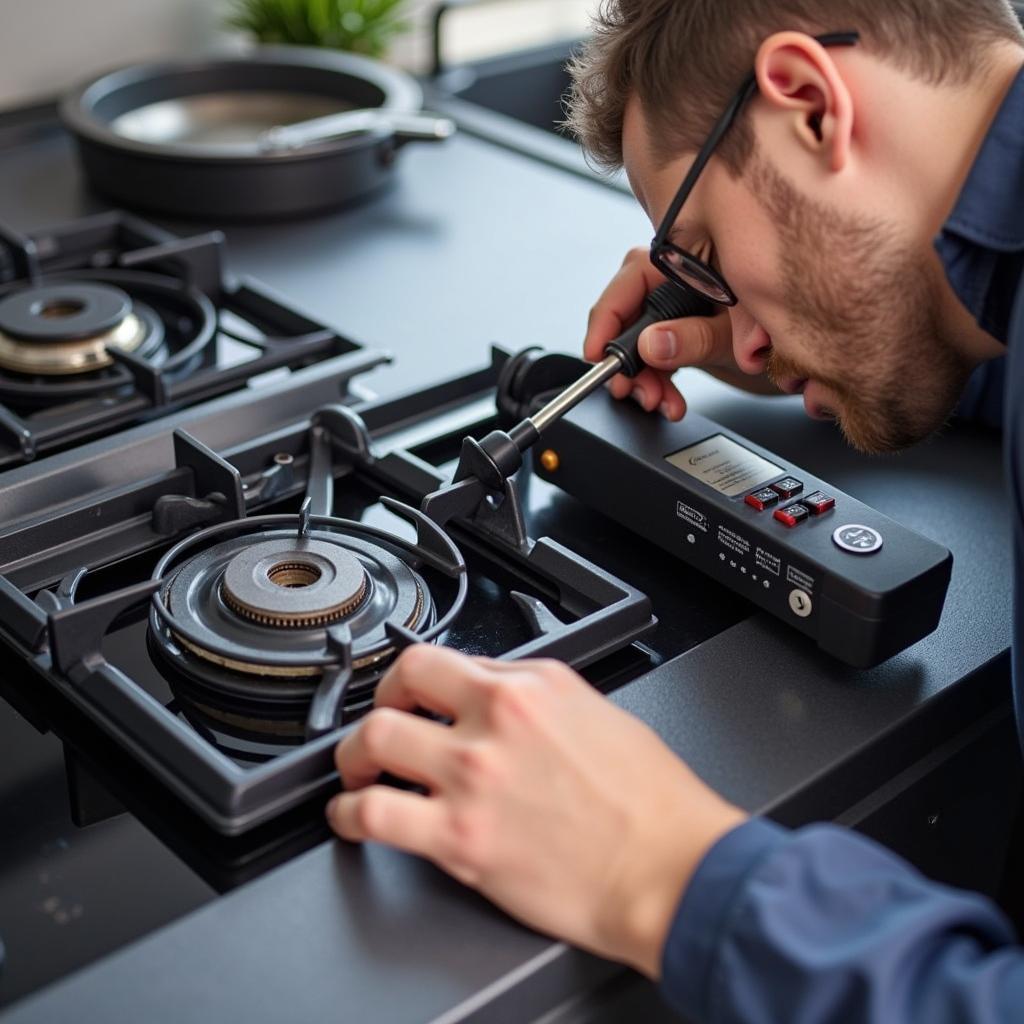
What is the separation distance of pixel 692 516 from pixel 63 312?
0.60 meters

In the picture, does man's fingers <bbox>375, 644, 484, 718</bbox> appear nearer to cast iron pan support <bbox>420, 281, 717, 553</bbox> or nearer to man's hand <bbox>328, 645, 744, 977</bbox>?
man's hand <bbox>328, 645, 744, 977</bbox>

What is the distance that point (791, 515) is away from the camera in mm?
903

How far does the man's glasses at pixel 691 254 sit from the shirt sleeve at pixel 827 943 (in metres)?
0.43

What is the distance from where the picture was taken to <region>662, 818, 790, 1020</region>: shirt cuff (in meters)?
0.66

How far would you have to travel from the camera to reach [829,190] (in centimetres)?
87

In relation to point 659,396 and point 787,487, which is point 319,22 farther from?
point 787,487

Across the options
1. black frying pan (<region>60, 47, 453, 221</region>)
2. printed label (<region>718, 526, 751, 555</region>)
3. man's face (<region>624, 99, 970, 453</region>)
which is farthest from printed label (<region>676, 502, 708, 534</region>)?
black frying pan (<region>60, 47, 453, 221</region>)

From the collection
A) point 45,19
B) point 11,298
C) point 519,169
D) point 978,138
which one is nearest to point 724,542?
point 978,138

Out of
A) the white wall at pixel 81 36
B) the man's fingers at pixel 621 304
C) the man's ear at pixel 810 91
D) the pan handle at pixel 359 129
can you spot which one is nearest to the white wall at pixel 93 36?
the white wall at pixel 81 36

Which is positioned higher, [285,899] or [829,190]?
[829,190]

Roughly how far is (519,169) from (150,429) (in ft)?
2.29

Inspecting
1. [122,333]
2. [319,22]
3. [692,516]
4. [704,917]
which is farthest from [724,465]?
[319,22]

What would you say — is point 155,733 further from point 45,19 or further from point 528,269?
point 45,19

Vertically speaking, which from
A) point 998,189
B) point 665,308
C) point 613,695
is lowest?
point 613,695
